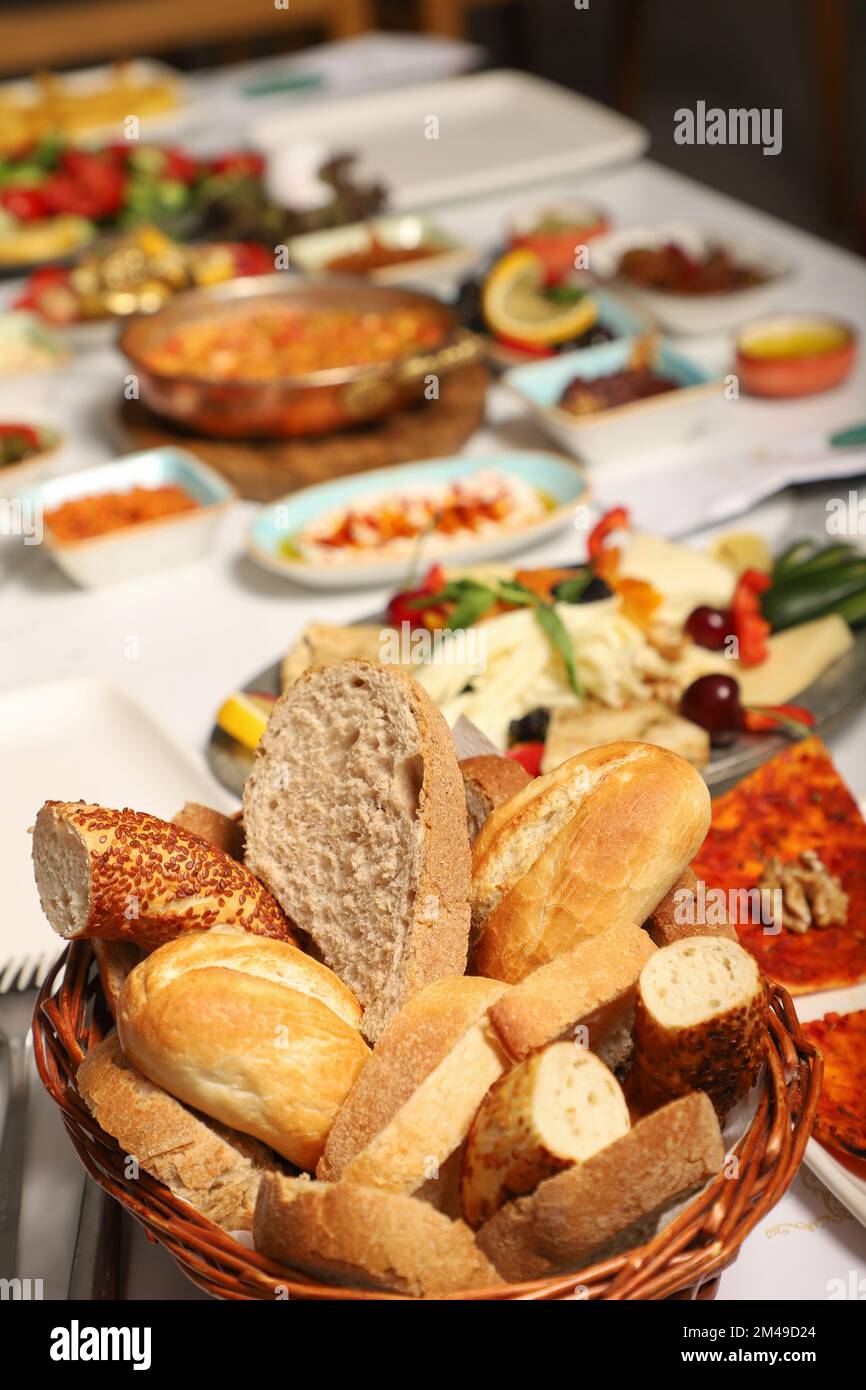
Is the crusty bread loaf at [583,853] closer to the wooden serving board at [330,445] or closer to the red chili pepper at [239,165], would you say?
the wooden serving board at [330,445]

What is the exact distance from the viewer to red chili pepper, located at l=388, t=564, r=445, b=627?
1.98m

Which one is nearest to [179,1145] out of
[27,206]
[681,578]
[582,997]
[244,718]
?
[582,997]

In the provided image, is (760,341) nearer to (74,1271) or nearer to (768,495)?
(768,495)

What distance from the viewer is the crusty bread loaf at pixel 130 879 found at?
1.13 m

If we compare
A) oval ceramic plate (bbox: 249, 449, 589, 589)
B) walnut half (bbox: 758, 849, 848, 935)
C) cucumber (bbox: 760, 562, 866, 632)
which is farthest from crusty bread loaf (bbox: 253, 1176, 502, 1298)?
oval ceramic plate (bbox: 249, 449, 589, 589)

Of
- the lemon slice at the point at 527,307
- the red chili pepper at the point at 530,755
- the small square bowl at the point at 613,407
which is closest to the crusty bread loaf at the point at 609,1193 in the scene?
the red chili pepper at the point at 530,755

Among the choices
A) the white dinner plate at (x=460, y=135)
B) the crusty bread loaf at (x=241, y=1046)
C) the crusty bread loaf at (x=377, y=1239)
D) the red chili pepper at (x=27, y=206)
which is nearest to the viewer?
the crusty bread loaf at (x=377, y=1239)

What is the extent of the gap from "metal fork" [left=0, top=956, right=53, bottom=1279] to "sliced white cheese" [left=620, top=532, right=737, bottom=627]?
999 millimetres

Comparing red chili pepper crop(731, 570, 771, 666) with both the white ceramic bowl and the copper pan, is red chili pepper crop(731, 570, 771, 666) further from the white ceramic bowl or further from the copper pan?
the white ceramic bowl

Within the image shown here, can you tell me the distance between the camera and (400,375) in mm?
2547

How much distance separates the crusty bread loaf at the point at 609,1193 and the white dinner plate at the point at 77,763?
32.1 inches

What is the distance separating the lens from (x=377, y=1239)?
0.90 meters

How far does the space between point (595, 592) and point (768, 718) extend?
0.34 m

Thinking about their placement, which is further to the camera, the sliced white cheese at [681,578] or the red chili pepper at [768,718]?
the sliced white cheese at [681,578]
